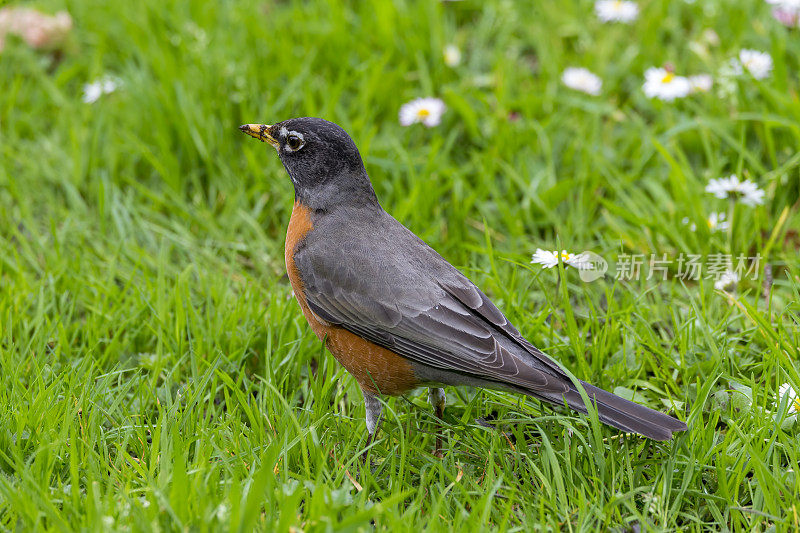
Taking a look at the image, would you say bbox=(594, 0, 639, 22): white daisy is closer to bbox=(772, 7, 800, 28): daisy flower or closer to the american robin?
bbox=(772, 7, 800, 28): daisy flower

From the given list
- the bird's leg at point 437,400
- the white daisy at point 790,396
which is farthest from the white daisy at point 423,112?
the white daisy at point 790,396

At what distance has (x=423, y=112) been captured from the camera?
5863 mm

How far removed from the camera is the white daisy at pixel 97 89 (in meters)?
6.06

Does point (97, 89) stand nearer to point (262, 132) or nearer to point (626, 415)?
point (262, 132)

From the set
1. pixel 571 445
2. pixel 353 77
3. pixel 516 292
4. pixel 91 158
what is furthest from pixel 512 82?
pixel 571 445

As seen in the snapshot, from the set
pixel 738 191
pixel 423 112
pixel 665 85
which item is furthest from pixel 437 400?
pixel 665 85

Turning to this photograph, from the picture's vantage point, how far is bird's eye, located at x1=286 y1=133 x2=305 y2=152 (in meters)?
4.09

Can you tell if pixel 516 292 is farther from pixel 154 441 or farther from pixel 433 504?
pixel 154 441

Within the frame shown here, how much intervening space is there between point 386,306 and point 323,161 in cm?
83

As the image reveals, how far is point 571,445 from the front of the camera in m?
3.51

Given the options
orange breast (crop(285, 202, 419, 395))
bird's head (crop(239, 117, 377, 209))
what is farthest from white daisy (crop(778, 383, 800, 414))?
bird's head (crop(239, 117, 377, 209))

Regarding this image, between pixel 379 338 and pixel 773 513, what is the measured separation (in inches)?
64.2

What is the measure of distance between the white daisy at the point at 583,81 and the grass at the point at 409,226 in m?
0.08

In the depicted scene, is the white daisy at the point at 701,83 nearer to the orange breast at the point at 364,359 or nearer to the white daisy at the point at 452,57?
the white daisy at the point at 452,57
